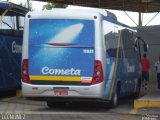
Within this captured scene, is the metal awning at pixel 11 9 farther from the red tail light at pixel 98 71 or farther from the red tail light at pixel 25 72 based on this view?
the red tail light at pixel 98 71

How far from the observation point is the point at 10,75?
77.4 feet

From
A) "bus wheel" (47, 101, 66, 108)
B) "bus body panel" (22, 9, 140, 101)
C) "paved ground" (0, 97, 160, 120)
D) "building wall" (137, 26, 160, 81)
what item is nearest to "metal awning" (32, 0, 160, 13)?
"building wall" (137, 26, 160, 81)

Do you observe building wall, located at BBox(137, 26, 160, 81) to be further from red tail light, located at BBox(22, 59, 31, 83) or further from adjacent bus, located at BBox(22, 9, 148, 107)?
red tail light, located at BBox(22, 59, 31, 83)

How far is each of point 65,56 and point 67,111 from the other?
181cm

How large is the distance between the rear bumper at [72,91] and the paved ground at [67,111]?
56 centimetres

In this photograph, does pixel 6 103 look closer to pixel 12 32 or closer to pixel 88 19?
pixel 12 32

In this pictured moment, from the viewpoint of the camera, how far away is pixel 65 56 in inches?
696

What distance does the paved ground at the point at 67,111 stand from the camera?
16312mm

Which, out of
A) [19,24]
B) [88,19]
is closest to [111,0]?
[19,24]

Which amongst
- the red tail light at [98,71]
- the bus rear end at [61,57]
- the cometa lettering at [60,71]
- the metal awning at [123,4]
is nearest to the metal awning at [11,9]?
the bus rear end at [61,57]

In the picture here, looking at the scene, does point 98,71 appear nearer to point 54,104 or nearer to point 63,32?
point 63,32

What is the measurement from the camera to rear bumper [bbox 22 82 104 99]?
681 inches

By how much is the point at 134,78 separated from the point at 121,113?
19.3 ft

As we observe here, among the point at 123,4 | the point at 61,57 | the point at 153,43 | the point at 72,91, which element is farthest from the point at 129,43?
the point at 123,4
